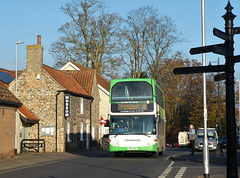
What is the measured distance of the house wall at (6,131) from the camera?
994 inches

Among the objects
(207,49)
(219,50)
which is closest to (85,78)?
(207,49)

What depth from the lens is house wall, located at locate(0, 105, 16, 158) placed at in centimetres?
2524

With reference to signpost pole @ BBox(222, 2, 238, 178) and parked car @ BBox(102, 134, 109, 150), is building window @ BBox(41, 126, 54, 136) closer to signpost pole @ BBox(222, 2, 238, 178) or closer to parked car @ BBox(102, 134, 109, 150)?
parked car @ BBox(102, 134, 109, 150)

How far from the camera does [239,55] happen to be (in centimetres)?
962

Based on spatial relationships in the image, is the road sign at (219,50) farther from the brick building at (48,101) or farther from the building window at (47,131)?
the building window at (47,131)

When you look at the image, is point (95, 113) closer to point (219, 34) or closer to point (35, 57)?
point (35, 57)

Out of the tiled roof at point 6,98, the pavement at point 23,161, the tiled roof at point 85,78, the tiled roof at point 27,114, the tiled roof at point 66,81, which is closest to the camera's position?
the pavement at point 23,161

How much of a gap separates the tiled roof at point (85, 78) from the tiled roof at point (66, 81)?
879 mm

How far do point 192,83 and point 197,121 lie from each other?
527 cm

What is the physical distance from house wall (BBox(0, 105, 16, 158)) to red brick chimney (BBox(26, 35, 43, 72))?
12.4 metres

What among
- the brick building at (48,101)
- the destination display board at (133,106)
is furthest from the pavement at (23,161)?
the brick building at (48,101)

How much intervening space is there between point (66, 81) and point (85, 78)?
19.3 feet

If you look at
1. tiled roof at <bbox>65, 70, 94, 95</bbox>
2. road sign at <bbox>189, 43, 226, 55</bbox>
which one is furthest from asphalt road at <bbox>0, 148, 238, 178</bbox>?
tiled roof at <bbox>65, 70, 94, 95</bbox>

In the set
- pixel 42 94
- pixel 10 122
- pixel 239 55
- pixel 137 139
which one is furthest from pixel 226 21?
pixel 42 94
